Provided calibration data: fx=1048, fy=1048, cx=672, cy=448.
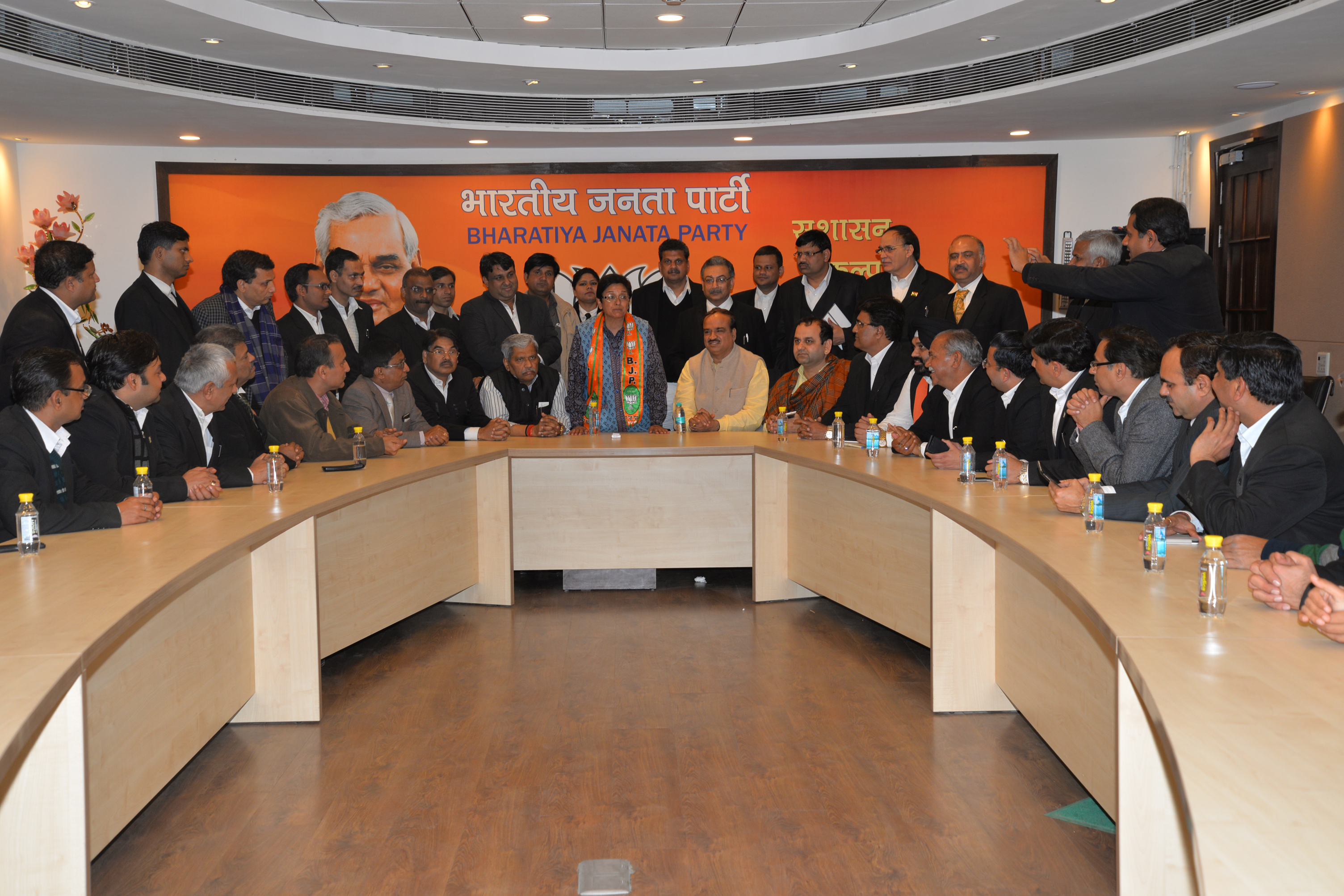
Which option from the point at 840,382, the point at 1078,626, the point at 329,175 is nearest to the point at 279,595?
the point at 1078,626

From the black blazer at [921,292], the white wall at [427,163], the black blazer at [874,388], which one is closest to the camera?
the black blazer at [874,388]

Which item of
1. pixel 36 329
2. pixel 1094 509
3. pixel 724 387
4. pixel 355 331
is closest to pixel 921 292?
pixel 724 387

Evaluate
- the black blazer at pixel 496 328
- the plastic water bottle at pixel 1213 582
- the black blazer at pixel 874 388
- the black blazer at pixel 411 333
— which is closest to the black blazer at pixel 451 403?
the black blazer at pixel 411 333

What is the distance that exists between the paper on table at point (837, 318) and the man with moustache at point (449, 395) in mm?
2204

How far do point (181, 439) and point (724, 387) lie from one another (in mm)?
3082

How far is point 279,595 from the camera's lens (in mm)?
3756

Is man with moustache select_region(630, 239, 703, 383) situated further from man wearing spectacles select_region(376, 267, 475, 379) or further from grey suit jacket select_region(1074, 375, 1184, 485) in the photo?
grey suit jacket select_region(1074, 375, 1184, 485)

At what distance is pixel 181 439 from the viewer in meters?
3.89

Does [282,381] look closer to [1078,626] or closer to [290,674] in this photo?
[290,674]

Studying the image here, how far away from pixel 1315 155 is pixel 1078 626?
503 centimetres

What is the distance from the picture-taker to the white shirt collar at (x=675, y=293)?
7020 millimetres

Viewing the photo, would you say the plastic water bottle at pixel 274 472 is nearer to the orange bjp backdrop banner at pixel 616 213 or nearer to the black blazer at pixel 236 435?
the black blazer at pixel 236 435

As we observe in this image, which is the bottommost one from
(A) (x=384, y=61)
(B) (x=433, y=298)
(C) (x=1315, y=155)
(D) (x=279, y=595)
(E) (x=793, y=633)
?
(E) (x=793, y=633)

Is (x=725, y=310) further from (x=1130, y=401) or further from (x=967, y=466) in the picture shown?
(x=1130, y=401)
